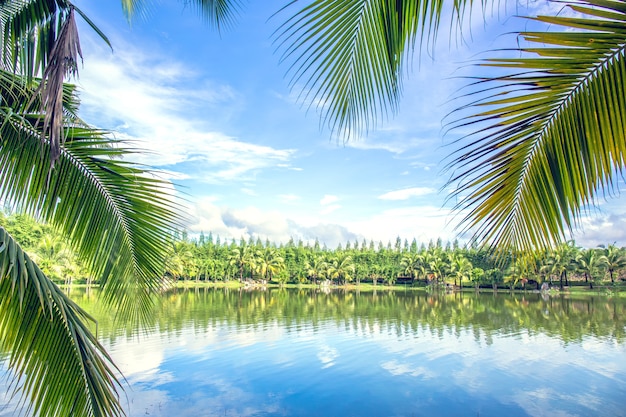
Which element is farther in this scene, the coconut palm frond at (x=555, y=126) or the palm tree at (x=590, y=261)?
the palm tree at (x=590, y=261)

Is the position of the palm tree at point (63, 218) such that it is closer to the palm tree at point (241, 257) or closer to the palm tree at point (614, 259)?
the palm tree at point (614, 259)

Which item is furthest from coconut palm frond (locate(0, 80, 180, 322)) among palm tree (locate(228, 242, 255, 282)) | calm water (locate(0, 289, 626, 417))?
palm tree (locate(228, 242, 255, 282))

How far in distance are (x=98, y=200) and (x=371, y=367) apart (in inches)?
469

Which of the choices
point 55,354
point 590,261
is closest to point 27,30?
point 55,354

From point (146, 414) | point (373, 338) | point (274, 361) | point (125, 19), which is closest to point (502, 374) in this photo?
point (373, 338)

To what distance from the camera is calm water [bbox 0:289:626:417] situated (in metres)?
9.30

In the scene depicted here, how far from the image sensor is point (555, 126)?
123 cm

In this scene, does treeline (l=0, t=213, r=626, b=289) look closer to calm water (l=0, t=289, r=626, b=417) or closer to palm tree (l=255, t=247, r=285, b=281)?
palm tree (l=255, t=247, r=285, b=281)

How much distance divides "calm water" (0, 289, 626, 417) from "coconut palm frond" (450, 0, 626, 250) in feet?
24.6

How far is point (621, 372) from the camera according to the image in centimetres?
1201

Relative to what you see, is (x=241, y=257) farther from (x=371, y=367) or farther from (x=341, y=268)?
(x=371, y=367)

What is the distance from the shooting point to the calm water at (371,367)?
930 cm

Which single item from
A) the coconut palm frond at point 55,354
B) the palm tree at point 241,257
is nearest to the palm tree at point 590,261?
the palm tree at point 241,257

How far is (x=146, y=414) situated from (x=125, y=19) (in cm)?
831
